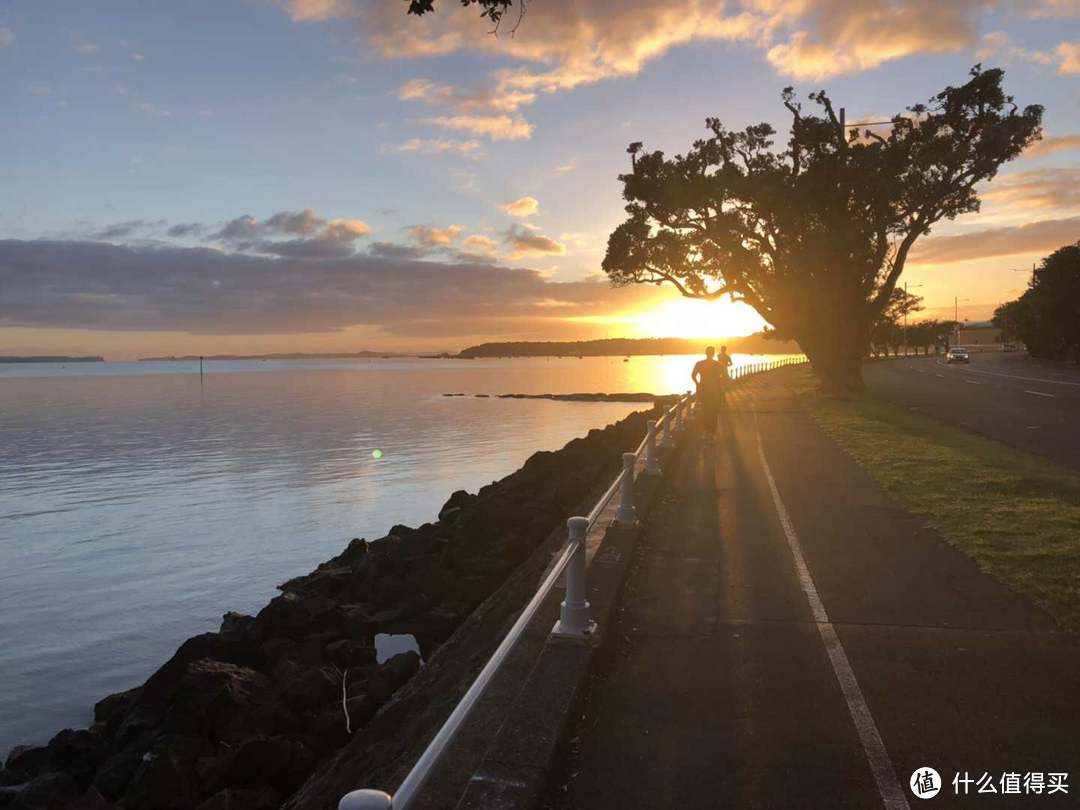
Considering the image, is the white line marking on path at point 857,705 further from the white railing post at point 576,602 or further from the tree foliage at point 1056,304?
the tree foliage at point 1056,304

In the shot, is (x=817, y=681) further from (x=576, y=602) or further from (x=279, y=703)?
(x=279, y=703)

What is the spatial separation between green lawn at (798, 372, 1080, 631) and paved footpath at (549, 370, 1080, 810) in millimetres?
375

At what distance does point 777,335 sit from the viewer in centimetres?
3556

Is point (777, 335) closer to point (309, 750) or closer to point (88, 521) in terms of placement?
point (88, 521)

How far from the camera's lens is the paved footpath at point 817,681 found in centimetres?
399

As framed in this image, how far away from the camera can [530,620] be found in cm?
524

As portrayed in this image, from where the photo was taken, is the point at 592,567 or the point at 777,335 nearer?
the point at 592,567

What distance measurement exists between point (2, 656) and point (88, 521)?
1028cm

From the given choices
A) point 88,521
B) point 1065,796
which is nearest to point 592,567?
point 1065,796

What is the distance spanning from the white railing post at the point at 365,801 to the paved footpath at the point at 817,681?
1870mm

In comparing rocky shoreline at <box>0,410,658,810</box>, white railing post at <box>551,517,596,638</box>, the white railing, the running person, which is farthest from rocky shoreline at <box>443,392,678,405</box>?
white railing post at <box>551,517,596,638</box>

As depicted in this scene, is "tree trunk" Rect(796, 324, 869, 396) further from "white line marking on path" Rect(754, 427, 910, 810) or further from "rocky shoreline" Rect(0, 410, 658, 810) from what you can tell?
"white line marking on path" Rect(754, 427, 910, 810)

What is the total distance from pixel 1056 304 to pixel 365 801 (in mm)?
70506

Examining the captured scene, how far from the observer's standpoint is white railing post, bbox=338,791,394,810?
88.8 inches
